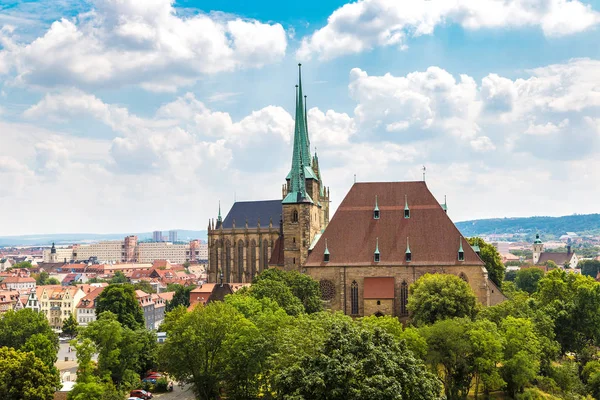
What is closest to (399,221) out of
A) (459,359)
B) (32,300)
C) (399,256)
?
(399,256)

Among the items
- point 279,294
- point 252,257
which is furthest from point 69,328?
point 279,294

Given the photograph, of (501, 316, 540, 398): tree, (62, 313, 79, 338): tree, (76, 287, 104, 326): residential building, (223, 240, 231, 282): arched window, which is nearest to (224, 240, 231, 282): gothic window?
(223, 240, 231, 282): arched window

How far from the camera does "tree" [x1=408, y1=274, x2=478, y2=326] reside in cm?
6500

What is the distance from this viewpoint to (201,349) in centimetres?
5266

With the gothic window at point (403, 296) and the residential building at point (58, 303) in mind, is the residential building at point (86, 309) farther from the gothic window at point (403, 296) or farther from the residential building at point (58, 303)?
the gothic window at point (403, 296)

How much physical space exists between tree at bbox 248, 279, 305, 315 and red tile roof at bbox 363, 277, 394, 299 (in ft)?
37.9

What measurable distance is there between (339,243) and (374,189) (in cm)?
710

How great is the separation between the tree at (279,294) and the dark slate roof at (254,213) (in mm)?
58663

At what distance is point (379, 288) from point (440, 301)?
1462 centimetres

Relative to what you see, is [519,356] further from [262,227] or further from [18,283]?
[18,283]

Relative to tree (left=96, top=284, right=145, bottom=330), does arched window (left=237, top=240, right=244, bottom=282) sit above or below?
above

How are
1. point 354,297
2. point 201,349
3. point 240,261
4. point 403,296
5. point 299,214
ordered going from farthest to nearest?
Result: point 240,261, point 299,214, point 354,297, point 403,296, point 201,349

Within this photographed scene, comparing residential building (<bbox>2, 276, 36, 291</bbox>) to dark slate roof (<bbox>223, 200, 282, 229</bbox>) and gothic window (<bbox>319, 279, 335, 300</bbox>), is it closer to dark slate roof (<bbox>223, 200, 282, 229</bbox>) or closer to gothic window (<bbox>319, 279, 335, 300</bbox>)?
dark slate roof (<bbox>223, 200, 282, 229</bbox>)

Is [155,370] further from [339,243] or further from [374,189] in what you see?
[374,189]
